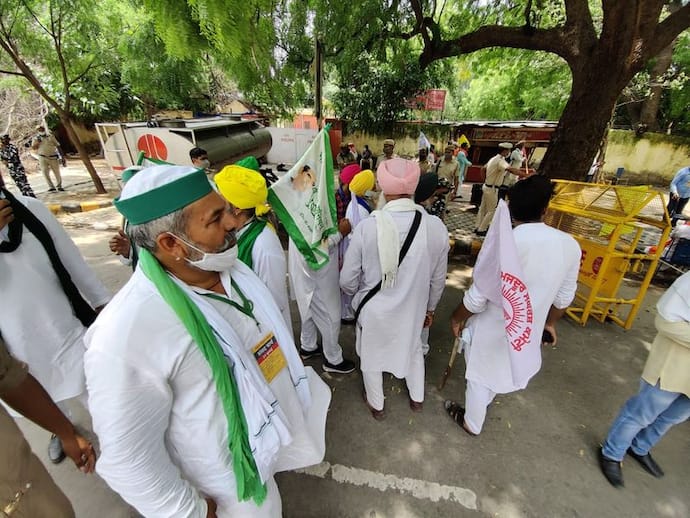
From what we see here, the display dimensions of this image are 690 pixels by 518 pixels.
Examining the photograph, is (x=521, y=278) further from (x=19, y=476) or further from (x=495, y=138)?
(x=495, y=138)

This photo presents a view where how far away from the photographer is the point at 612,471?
83.9 inches

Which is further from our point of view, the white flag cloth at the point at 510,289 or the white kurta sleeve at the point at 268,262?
the white kurta sleeve at the point at 268,262

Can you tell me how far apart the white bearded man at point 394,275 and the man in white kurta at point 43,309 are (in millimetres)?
1731

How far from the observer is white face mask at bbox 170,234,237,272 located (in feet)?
3.59

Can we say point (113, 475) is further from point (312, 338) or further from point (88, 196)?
point (88, 196)

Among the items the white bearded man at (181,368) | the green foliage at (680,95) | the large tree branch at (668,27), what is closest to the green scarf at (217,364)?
the white bearded man at (181,368)

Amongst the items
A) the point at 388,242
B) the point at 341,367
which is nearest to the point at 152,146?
the point at 341,367

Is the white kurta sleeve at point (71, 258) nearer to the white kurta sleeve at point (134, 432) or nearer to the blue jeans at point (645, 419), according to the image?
the white kurta sleeve at point (134, 432)

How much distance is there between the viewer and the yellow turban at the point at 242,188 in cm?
184

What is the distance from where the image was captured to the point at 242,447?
3.66 feet

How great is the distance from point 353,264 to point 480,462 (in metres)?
1.71

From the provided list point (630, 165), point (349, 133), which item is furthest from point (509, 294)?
point (630, 165)

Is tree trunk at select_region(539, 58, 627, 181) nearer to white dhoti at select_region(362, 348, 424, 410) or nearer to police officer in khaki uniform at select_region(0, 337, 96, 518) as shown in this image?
white dhoti at select_region(362, 348, 424, 410)

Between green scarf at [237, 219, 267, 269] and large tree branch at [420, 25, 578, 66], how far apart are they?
15.2 feet
